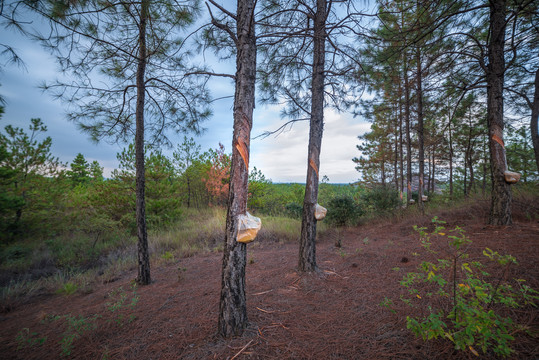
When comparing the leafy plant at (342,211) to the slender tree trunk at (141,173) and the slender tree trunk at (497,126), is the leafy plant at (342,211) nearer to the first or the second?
the slender tree trunk at (497,126)

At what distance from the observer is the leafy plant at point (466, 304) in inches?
45.6

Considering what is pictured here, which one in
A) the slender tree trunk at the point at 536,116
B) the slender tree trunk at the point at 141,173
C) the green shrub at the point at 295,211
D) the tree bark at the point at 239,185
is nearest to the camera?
the tree bark at the point at 239,185

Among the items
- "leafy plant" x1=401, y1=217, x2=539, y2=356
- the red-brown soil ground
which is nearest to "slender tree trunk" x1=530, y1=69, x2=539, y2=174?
the red-brown soil ground

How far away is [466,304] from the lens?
161cm

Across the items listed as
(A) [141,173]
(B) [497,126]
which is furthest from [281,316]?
(B) [497,126]

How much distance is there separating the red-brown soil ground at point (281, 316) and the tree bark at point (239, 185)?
0.22 m

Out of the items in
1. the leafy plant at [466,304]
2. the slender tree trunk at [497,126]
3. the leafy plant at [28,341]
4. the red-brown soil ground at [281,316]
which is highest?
the slender tree trunk at [497,126]

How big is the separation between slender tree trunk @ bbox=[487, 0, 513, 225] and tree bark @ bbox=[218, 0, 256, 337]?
A: 5419mm

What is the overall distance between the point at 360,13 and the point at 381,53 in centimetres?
150

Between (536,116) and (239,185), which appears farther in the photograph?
(536,116)

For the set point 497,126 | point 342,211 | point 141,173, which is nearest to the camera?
point 141,173

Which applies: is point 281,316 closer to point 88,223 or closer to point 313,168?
point 313,168

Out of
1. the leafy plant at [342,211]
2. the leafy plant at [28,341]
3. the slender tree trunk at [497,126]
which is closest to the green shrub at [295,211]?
the leafy plant at [342,211]

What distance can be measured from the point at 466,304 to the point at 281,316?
168 centimetres
